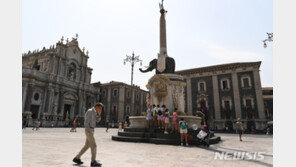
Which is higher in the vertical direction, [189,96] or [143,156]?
A: [189,96]

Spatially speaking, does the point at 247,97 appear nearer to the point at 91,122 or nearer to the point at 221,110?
the point at 221,110

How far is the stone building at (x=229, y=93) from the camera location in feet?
87.1

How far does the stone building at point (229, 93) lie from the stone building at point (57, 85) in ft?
78.0

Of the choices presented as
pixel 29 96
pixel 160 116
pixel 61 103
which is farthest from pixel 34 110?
pixel 160 116

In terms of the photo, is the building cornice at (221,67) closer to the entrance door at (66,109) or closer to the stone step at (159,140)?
the stone step at (159,140)

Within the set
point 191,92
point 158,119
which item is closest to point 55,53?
point 191,92

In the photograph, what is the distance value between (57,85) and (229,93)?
3210cm

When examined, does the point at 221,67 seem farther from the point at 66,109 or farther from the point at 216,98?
the point at 66,109

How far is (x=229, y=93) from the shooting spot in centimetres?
2902

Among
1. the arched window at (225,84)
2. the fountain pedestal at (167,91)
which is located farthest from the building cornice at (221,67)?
the fountain pedestal at (167,91)

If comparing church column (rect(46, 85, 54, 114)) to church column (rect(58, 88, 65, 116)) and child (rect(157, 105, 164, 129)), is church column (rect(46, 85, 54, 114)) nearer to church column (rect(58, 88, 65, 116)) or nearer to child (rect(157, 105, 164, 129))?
church column (rect(58, 88, 65, 116))

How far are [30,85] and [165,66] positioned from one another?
26.0 metres

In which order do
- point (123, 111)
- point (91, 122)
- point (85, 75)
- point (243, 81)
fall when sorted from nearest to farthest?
point (91, 122)
point (243, 81)
point (85, 75)
point (123, 111)

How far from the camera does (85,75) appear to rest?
40.2m
